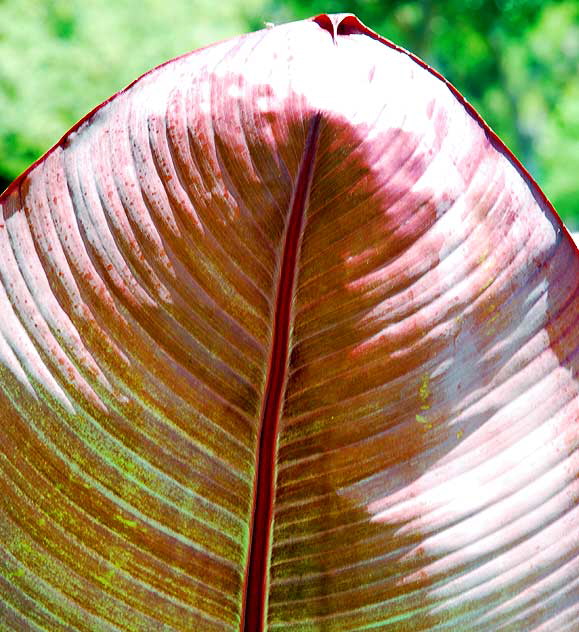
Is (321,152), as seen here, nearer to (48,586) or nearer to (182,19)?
(48,586)

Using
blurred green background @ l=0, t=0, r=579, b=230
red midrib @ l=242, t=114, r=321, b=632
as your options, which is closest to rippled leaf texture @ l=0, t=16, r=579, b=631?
red midrib @ l=242, t=114, r=321, b=632

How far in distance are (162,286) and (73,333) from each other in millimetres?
71

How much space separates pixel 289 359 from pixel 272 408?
0.12 ft

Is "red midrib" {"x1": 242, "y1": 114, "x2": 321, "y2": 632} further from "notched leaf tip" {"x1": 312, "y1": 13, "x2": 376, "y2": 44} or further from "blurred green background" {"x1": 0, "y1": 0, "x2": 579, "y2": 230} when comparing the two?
"blurred green background" {"x1": 0, "y1": 0, "x2": 579, "y2": 230}

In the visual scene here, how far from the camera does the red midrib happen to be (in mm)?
532

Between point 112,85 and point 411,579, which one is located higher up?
point 112,85

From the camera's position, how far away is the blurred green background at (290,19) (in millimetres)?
3059

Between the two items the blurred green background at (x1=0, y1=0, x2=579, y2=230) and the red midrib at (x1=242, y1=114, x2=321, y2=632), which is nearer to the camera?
the red midrib at (x1=242, y1=114, x2=321, y2=632)

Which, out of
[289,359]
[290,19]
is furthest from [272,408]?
[290,19]

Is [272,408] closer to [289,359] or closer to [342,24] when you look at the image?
[289,359]

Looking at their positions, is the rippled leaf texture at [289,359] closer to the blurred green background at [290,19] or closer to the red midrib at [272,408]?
the red midrib at [272,408]

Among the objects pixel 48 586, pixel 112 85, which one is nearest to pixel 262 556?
pixel 48 586

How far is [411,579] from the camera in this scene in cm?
57

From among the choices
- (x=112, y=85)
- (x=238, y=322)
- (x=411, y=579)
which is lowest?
(x=411, y=579)
